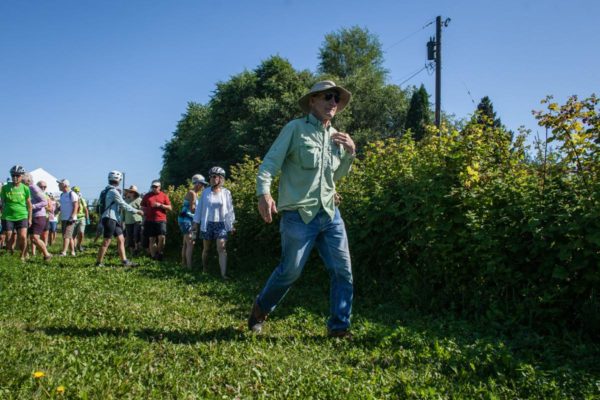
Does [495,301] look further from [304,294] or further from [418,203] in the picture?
[304,294]

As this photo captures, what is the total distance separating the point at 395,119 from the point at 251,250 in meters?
35.7

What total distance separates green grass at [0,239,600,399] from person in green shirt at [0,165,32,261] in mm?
5239

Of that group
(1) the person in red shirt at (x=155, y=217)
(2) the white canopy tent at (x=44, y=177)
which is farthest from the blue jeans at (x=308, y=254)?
(2) the white canopy tent at (x=44, y=177)

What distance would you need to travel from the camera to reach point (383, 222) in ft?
23.4

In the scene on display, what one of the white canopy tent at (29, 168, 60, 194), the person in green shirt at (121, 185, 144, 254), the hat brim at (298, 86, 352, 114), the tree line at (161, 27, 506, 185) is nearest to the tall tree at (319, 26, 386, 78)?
the tree line at (161, 27, 506, 185)

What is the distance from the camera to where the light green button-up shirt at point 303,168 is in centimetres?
450

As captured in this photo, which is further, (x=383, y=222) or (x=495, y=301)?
(x=383, y=222)

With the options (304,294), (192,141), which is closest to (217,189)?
(304,294)

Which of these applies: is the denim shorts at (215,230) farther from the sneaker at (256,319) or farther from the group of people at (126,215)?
the sneaker at (256,319)

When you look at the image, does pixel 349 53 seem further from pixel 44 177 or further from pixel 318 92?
pixel 318 92

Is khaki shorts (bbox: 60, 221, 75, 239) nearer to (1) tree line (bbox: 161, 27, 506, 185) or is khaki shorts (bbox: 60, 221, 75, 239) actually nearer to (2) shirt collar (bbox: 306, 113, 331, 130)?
(2) shirt collar (bbox: 306, 113, 331, 130)

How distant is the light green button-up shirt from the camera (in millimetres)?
4500

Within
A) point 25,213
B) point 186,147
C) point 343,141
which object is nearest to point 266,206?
point 343,141

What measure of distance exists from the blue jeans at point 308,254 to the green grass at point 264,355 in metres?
0.32
